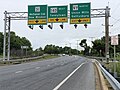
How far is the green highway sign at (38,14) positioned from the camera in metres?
42.5

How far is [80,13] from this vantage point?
41.4 metres

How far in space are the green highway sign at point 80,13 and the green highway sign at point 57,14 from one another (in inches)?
36.7

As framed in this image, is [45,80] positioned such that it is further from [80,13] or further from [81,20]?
[80,13]

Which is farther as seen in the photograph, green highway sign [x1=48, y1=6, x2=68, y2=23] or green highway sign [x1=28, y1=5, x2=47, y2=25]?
green highway sign [x1=28, y1=5, x2=47, y2=25]

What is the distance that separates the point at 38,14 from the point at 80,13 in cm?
590

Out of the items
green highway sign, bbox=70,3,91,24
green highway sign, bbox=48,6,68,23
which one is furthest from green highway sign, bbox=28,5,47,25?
green highway sign, bbox=70,3,91,24

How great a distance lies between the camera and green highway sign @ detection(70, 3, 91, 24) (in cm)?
4141

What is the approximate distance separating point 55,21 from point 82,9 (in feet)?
13.4

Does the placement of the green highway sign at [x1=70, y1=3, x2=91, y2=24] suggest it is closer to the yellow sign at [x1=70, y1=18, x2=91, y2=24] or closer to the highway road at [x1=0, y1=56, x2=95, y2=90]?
the yellow sign at [x1=70, y1=18, x2=91, y2=24]

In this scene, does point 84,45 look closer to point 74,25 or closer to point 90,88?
point 74,25

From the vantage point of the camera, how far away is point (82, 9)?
41531 millimetres

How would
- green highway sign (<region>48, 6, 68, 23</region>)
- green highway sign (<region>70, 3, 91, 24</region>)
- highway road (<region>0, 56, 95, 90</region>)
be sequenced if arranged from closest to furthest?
1. highway road (<region>0, 56, 95, 90</region>)
2. green highway sign (<region>70, 3, 91, 24</region>)
3. green highway sign (<region>48, 6, 68, 23</region>)

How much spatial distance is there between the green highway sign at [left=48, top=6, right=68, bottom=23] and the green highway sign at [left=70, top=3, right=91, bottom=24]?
0.93 meters

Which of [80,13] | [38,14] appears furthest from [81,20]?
[38,14]
